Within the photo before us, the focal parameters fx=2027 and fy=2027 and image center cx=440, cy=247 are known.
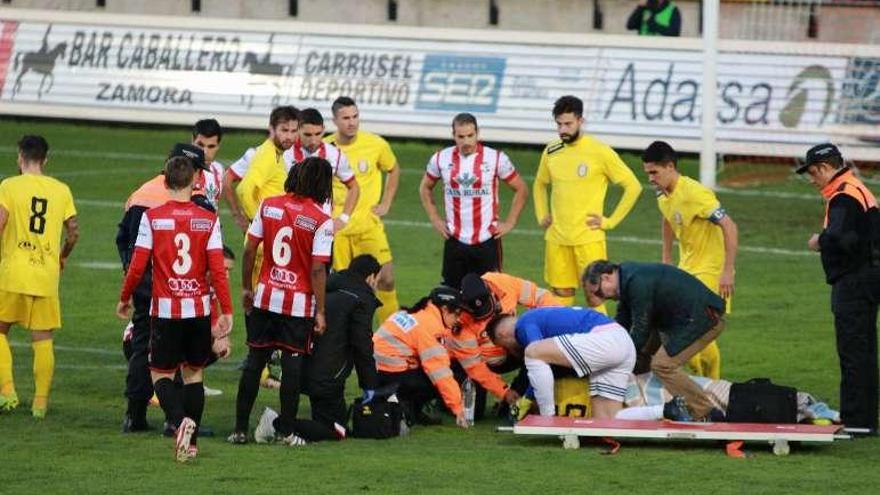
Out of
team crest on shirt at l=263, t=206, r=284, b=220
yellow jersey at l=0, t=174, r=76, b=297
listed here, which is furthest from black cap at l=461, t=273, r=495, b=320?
yellow jersey at l=0, t=174, r=76, b=297

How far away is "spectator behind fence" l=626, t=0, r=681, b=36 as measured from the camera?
28239mm

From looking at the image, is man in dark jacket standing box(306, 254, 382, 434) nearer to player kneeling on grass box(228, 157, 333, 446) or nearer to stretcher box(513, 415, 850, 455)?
player kneeling on grass box(228, 157, 333, 446)

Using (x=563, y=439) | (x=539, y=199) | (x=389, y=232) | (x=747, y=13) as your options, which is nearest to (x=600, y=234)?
(x=539, y=199)

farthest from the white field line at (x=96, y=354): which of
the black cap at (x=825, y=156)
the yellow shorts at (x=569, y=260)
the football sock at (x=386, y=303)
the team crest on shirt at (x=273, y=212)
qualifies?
the black cap at (x=825, y=156)

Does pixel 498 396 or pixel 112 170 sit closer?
pixel 498 396

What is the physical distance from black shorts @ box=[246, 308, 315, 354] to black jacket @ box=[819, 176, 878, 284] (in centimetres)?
347

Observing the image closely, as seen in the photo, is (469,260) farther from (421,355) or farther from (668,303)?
(668,303)

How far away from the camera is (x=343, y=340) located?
13.7 metres

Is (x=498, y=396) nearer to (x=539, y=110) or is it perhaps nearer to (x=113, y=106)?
(x=539, y=110)

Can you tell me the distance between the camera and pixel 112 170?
27.8m

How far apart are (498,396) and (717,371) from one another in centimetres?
186

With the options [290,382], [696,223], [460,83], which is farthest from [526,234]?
[290,382]

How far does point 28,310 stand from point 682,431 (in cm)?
468

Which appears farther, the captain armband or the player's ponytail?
the captain armband
